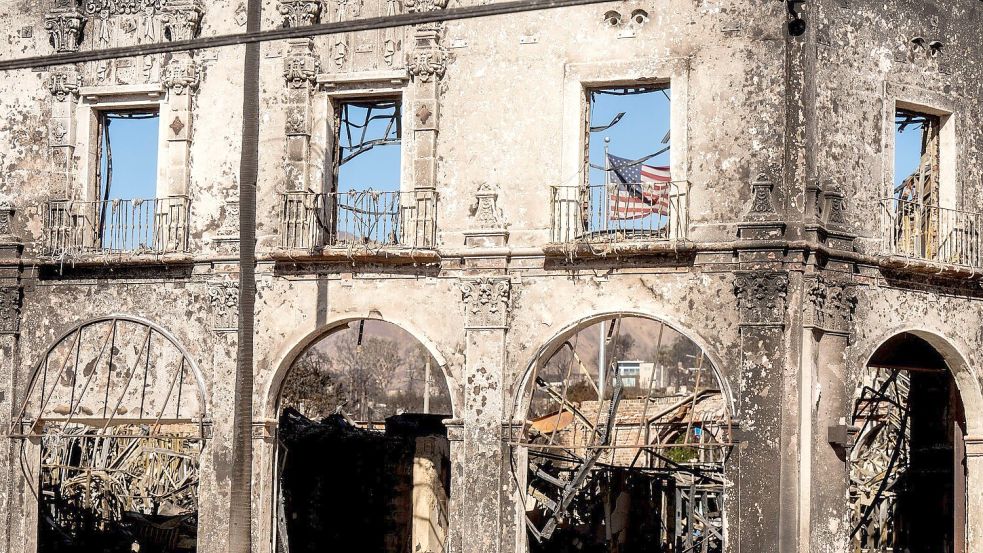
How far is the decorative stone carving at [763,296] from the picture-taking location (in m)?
16.8

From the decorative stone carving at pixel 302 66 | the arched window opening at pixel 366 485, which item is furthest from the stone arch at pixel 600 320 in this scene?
the arched window opening at pixel 366 485

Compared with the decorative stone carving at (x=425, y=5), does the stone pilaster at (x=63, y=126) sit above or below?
below

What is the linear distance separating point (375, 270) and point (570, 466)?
752 cm

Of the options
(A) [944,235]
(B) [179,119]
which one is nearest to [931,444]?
(A) [944,235]

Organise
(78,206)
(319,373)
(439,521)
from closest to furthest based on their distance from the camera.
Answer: (78,206)
(439,521)
(319,373)

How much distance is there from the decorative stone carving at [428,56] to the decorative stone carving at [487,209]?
1711 mm

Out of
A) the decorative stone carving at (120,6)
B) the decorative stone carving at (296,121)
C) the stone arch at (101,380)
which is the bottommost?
the stone arch at (101,380)

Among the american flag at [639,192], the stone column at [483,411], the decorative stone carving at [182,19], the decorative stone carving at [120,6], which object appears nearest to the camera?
the american flag at [639,192]

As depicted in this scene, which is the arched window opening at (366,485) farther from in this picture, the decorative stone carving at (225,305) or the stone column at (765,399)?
the stone column at (765,399)

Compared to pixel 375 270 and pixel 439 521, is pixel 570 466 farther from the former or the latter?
pixel 375 270

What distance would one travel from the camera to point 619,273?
58.2 ft

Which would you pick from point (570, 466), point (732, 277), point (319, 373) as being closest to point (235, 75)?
point (732, 277)

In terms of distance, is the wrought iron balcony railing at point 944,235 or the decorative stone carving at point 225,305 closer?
the wrought iron balcony railing at point 944,235

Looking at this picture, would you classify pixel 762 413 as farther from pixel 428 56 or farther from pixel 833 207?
pixel 428 56
